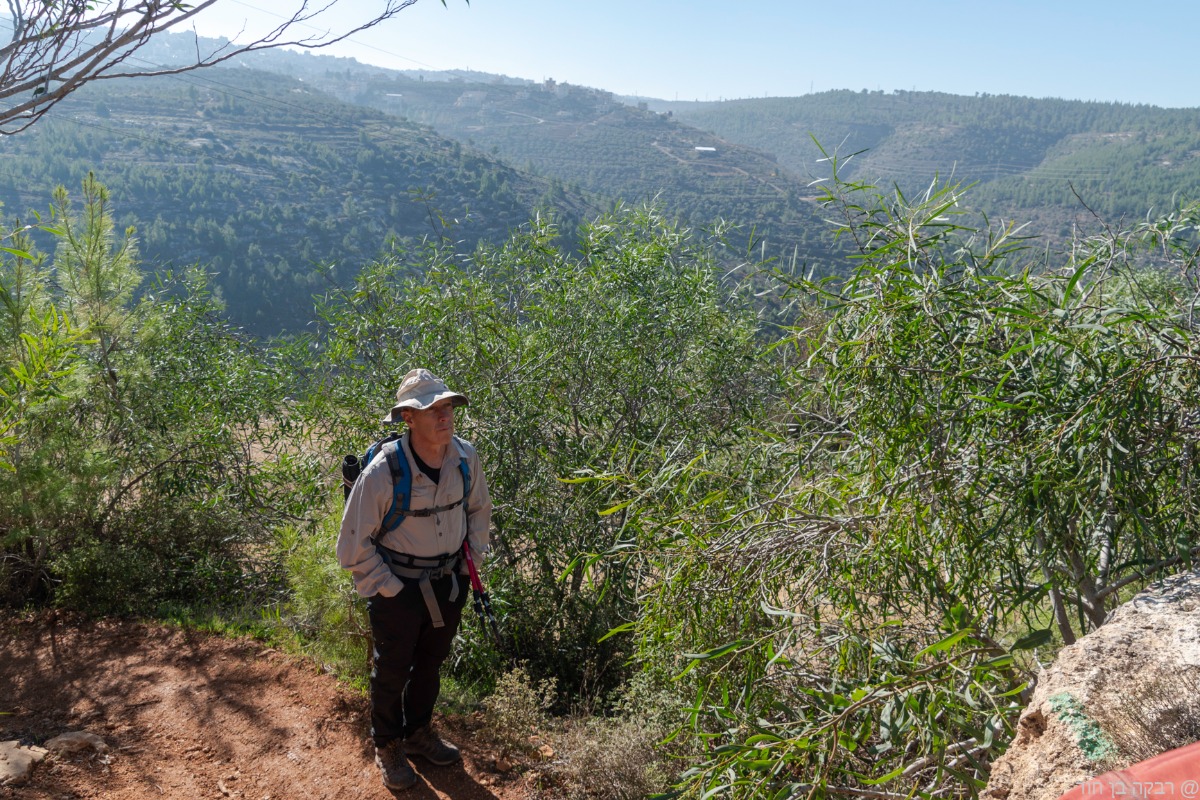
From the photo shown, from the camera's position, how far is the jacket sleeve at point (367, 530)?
2904 millimetres

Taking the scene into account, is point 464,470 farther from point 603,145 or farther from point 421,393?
point 603,145

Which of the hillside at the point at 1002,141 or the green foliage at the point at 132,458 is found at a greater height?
the hillside at the point at 1002,141

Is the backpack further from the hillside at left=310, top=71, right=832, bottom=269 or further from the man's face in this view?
the hillside at left=310, top=71, right=832, bottom=269

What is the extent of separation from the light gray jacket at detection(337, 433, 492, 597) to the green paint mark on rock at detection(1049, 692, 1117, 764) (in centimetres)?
209

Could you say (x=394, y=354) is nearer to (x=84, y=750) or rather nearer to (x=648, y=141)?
(x=84, y=750)

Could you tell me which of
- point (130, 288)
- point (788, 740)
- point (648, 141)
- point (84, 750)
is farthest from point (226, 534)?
point (648, 141)

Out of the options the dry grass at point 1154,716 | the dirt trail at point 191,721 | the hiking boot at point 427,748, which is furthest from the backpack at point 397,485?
the dry grass at point 1154,716

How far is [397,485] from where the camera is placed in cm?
295

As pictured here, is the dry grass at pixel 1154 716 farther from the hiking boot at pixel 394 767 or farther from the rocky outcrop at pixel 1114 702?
the hiking boot at pixel 394 767

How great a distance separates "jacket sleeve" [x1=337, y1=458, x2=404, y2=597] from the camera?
114 inches

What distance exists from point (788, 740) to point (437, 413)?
5.68 feet

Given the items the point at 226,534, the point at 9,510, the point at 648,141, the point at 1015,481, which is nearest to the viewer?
the point at 1015,481

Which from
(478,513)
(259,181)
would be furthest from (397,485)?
(259,181)

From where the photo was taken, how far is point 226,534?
555 centimetres
